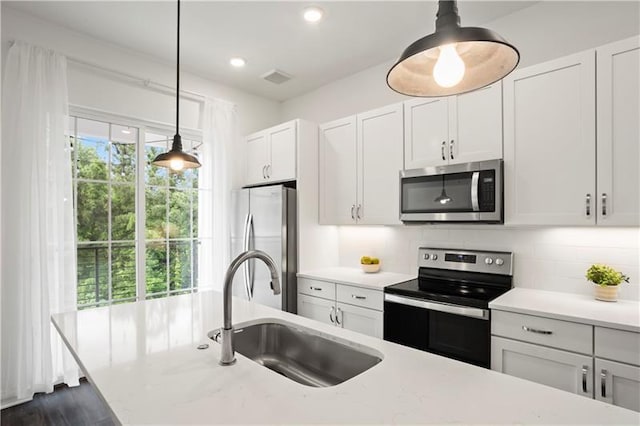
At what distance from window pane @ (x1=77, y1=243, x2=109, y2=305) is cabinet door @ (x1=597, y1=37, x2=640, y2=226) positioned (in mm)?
3698

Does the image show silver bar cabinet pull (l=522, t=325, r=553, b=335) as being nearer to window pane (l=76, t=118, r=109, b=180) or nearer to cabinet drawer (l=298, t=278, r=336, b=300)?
cabinet drawer (l=298, t=278, r=336, b=300)

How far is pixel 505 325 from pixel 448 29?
5.70 ft

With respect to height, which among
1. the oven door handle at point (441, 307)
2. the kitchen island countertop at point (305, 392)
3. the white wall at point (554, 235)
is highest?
the white wall at point (554, 235)

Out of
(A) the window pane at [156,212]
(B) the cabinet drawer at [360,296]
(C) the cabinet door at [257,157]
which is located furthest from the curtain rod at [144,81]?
(B) the cabinet drawer at [360,296]

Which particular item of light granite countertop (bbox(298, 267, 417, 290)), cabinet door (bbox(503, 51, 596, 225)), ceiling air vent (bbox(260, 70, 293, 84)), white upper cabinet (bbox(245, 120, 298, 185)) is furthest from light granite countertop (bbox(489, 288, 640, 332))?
ceiling air vent (bbox(260, 70, 293, 84))

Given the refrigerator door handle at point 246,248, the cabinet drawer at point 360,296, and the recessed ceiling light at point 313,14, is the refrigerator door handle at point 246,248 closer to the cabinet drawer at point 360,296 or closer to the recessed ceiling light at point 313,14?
the cabinet drawer at point 360,296

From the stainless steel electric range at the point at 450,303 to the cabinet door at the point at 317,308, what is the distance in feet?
1.85

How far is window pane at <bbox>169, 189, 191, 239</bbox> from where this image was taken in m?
3.52

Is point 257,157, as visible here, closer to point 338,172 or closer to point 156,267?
point 338,172

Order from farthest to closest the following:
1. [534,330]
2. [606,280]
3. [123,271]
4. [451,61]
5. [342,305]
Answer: [123,271] < [342,305] < [606,280] < [534,330] < [451,61]

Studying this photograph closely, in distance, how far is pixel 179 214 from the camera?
3.57 meters

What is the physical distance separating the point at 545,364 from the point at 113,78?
3839mm

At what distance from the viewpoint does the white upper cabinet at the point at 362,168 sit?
113 inches

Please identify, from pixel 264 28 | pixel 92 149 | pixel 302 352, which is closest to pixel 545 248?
pixel 302 352
